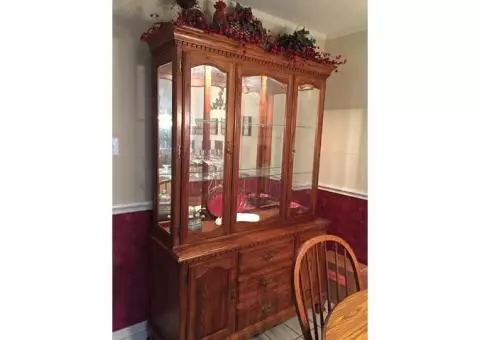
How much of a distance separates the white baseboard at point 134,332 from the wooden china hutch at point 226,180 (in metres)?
0.07

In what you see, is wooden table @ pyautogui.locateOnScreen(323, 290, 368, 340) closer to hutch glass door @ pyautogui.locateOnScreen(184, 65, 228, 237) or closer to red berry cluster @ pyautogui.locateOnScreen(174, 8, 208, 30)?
hutch glass door @ pyautogui.locateOnScreen(184, 65, 228, 237)

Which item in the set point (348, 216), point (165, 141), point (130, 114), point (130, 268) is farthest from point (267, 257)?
point (130, 114)

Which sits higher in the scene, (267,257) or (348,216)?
(348,216)

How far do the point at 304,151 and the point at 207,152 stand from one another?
0.81 m

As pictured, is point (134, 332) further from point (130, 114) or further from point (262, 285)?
point (130, 114)

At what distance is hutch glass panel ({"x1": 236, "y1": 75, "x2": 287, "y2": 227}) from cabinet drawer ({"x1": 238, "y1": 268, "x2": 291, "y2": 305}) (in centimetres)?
36

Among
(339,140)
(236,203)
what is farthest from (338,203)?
(236,203)

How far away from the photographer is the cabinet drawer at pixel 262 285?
1.90 metres

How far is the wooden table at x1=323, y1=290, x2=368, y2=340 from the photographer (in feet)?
3.75

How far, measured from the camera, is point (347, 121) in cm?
269

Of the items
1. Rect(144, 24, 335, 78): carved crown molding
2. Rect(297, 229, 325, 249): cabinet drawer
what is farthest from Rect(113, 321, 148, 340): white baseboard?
Rect(144, 24, 335, 78): carved crown molding

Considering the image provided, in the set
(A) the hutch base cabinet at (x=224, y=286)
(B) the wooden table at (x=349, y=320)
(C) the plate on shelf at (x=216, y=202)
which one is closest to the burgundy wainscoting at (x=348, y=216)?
(A) the hutch base cabinet at (x=224, y=286)
